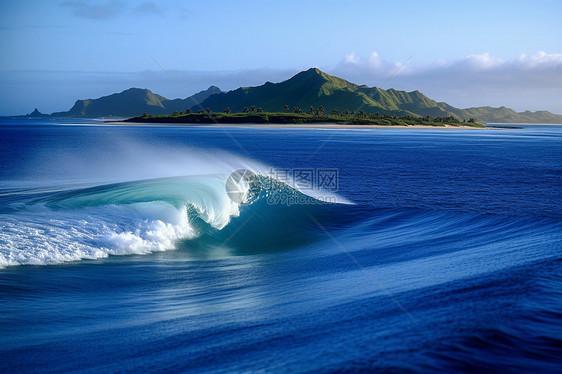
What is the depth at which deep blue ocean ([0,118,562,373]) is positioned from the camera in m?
5.57

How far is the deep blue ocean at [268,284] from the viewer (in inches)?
219

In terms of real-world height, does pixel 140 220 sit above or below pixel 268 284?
above

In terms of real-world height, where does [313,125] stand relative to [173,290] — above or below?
above

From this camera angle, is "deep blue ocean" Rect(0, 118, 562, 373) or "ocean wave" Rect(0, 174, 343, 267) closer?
"deep blue ocean" Rect(0, 118, 562, 373)

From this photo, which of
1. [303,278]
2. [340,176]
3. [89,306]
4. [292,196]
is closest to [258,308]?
[303,278]

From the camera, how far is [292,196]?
19.5 m

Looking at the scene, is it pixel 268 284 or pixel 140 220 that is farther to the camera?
pixel 140 220

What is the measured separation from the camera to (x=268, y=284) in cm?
884

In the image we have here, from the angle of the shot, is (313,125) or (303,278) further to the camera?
(313,125)

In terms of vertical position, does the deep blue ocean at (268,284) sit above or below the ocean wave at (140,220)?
below

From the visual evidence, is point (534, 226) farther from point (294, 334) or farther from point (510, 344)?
point (294, 334)

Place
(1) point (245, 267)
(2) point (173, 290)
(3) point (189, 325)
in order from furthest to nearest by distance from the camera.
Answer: (1) point (245, 267), (2) point (173, 290), (3) point (189, 325)

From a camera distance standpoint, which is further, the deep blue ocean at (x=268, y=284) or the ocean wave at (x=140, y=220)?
the ocean wave at (x=140, y=220)

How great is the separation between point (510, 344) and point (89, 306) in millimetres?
6648
